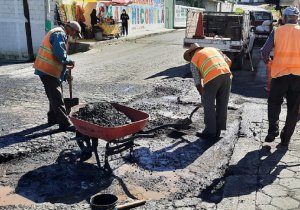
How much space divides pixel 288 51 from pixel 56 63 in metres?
3.77

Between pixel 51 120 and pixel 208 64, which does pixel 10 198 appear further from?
pixel 208 64

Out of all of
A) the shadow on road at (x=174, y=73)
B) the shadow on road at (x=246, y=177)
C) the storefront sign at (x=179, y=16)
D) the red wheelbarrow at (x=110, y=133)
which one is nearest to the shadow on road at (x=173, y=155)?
the red wheelbarrow at (x=110, y=133)

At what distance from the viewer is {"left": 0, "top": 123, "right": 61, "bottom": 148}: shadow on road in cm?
627

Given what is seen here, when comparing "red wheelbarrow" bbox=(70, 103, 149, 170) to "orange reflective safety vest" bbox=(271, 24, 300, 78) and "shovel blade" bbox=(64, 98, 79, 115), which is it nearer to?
"shovel blade" bbox=(64, 98, 79, 115)

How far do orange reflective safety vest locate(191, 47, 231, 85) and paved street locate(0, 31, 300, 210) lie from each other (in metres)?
1.15

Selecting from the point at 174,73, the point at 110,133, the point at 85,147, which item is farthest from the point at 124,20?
the point at 110,133

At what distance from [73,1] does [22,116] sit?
51.0ft

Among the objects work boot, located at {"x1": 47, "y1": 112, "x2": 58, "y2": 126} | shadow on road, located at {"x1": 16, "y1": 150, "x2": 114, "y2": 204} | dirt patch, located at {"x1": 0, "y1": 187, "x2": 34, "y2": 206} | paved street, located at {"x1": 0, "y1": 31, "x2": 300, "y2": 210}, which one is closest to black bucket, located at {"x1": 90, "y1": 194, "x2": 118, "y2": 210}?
paved street, located at {"x1": 0, "y1": 31, "x2": 300, "y2": 210}

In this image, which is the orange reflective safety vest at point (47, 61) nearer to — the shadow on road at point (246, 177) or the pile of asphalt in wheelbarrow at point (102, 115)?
the pile of asphalt in wheelbarrow at point (102, 115)

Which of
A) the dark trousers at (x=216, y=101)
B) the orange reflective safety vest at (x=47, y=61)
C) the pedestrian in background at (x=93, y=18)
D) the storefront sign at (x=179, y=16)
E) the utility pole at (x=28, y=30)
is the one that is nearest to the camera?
the dark trousers at (x=216, y=101)

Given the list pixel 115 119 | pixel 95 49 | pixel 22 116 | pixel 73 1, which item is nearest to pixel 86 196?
pixel 115 119

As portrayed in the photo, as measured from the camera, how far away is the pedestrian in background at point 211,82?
599cm

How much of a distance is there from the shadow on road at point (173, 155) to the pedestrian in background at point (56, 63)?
1.67 m

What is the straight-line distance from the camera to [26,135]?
657 centimetres
